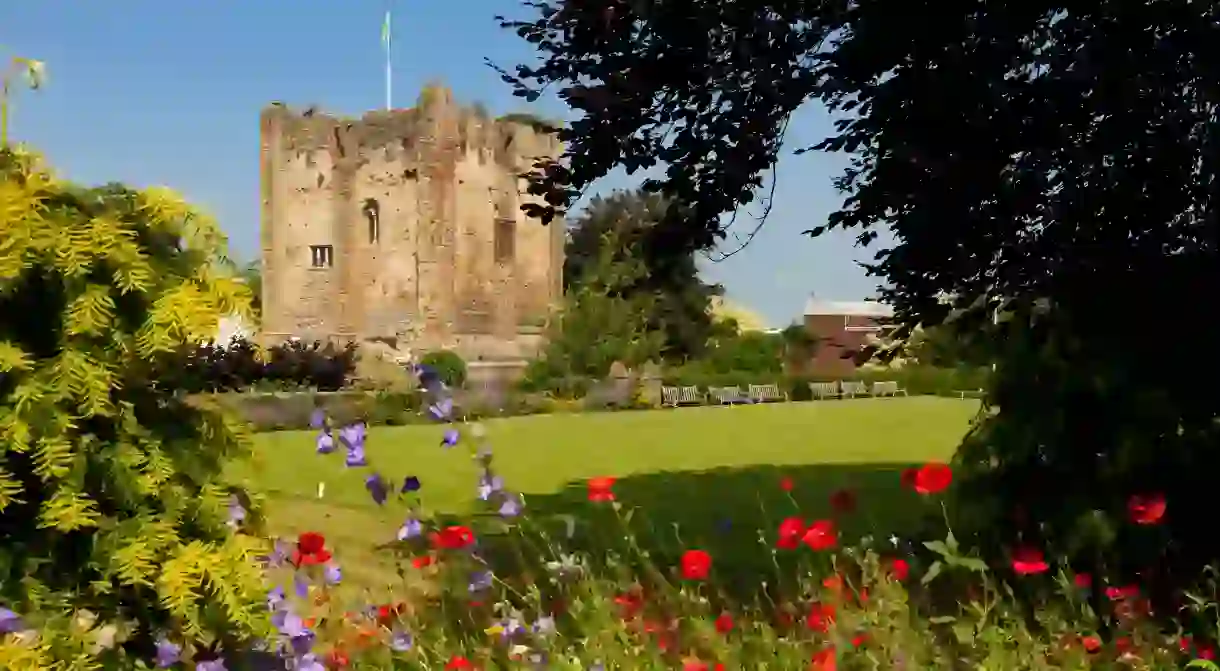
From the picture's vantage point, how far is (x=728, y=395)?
124 feet

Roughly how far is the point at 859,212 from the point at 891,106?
916 millimetres

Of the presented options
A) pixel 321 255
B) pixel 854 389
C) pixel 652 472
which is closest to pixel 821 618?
pixel 652 472

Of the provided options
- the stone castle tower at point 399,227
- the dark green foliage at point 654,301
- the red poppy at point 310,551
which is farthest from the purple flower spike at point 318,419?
the stone castle tower at point 399,227

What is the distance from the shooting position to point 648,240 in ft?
22.1

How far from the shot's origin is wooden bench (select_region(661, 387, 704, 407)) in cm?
3609

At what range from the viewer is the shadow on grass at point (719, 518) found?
5.63 metres

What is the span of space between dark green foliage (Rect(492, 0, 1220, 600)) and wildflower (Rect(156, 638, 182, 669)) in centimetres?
261

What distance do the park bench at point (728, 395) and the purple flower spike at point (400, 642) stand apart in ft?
112

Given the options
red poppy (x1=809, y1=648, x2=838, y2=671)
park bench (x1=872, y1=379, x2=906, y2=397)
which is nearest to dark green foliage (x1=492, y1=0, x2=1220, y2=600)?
red poppy (x1=809, y1=648, x2=838, y2=671)

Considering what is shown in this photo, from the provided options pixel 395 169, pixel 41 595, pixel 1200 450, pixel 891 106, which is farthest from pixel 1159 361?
pixel 395 169

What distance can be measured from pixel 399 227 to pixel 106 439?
40201 mm

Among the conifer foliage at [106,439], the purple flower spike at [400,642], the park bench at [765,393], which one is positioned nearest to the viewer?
the conifer foliage at [106,439]

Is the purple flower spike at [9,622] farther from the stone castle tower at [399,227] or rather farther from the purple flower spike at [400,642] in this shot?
the stone castle tower at [399,227]

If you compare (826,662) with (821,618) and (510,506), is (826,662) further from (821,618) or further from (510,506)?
(510,506)
